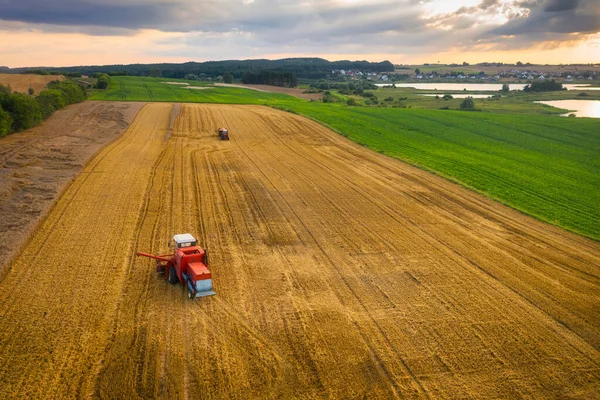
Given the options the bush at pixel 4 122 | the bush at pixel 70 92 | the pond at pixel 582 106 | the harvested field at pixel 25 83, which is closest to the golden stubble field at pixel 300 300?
the bush at pixel 4 122

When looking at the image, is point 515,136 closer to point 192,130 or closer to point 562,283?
point 192,130

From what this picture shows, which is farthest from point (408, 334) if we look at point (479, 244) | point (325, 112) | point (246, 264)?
point (325, 112)

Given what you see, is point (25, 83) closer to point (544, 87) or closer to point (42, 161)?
point (42, 161)

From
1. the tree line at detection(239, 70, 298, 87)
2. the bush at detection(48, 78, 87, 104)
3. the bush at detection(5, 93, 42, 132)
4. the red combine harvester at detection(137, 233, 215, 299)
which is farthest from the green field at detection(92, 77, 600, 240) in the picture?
the tree line at detection(239, 70, 298, 87)

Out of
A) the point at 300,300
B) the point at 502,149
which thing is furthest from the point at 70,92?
the point at 300,300

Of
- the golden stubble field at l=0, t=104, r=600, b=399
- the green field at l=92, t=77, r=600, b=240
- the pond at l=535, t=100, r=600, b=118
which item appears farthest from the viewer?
the pond at l=535, t=100, r=600, b=118

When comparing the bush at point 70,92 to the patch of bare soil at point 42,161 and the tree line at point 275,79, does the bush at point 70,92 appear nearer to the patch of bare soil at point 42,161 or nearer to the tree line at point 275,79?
the patch of bare soil at point 42,161

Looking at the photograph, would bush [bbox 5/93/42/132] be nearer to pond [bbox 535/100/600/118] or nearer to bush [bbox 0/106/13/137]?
bush [bbox 0/106/13/137]
